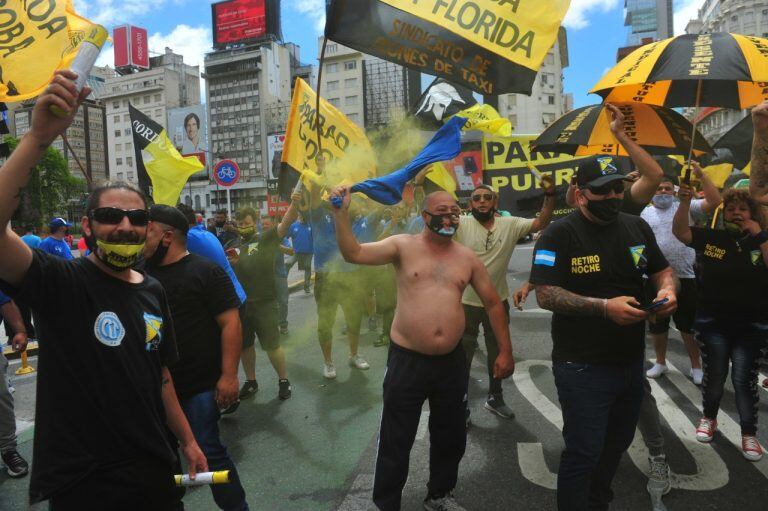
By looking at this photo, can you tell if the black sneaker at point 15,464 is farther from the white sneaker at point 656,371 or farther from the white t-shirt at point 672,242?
the white t-shirt at point 672,242

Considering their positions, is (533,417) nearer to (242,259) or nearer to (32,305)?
(242,259)

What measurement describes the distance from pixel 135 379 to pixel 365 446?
2.37 m

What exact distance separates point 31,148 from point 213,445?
1.80 metres

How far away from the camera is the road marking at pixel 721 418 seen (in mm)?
3528

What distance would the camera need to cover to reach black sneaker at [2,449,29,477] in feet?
12.0

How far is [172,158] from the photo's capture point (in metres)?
6.09

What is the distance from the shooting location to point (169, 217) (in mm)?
3008

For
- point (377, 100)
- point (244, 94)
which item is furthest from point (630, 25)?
point (244, 94)

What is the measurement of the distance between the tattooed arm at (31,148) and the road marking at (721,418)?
13.5 ft

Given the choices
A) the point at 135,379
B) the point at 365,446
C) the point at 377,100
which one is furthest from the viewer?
the point at 377,100

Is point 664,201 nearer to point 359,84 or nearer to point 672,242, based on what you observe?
point 672,242

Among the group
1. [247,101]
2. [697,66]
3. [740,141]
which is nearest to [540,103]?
[247,101]

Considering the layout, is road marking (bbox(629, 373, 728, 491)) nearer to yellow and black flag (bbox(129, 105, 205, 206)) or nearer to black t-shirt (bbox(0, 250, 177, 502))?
black t-shirt (bbox(0, 250, 177, 502))

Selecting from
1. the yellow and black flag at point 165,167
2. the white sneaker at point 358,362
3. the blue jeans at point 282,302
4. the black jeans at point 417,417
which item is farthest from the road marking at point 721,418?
the yellow and black flag at point 165,167
